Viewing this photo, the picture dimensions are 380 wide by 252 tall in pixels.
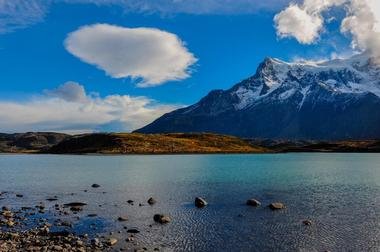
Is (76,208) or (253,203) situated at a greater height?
(253,203)

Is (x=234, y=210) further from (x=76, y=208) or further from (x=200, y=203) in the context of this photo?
(x=76, y=208)

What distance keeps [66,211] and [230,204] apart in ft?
80.3

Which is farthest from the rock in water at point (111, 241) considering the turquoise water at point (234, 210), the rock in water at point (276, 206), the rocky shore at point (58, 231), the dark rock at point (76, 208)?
the rock in water at point (276, 206)

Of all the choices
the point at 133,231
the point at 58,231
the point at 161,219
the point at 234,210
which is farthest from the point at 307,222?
the point at 58,231

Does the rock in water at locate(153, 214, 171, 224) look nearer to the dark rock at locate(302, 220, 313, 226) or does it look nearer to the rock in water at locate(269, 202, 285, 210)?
the dark rock at locate(302, 220, 313, 226)

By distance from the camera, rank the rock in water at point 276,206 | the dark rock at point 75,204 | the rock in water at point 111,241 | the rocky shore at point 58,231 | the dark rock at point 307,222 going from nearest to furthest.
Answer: the rocky shore at point 58,231
the rock in water at point 111,241
the dark rock at point 307,222
the rock in water at point 276,206
the dark rock at point 75,204

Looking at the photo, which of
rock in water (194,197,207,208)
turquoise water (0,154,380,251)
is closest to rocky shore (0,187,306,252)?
rock in water (194,197,207,208)

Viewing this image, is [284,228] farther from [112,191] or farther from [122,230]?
[112,191]

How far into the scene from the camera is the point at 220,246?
4628 centimetres

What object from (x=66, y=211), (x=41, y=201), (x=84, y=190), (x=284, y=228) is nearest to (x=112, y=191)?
(x=84, y=190)

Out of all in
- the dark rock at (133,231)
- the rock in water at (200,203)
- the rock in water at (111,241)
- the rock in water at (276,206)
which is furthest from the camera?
the rock in water at (200,203)

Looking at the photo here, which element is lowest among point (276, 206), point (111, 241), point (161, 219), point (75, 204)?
point (111, 241)

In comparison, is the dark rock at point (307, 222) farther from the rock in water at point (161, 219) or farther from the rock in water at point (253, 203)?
the rock in water at point (161, 219)

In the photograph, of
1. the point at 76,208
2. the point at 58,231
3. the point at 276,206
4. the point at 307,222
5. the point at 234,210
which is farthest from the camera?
the point at 76,208
